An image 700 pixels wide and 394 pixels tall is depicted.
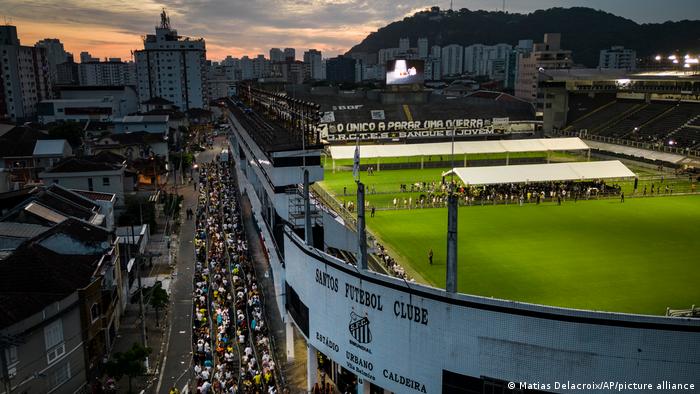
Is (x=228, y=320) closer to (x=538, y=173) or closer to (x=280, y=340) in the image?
(x=280, y=340)

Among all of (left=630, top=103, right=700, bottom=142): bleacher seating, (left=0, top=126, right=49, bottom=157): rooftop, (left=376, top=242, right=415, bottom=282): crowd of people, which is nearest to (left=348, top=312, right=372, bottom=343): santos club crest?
(left=376, top=242, right=415, bottom=282): crowd of people

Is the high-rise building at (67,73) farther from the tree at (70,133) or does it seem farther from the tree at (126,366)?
the tree at (126,366)

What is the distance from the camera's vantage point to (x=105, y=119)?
291 feet

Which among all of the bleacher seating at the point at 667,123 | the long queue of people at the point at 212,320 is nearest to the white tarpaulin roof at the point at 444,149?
the bleacher seating at the point at 667,123

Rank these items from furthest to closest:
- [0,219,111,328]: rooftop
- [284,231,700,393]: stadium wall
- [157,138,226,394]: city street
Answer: [157,138,226,394]: city street
[0,219,111,328]: rooftop
[284,231,700,393]: stadium wall

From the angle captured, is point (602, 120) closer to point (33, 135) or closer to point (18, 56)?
point (33, 135)

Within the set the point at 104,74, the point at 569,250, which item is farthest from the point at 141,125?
the point at 104,74

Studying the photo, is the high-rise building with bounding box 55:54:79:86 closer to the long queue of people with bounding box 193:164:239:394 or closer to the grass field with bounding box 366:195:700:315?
the long queue of people with bounding box 193:164:239:394

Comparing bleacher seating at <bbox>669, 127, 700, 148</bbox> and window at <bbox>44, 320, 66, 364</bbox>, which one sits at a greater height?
bleacher seating at <bbox>669, 127, 700, 148</bbox>

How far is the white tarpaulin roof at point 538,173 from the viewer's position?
122 feet

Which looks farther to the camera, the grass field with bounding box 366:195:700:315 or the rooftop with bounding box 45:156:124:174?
the rooftop with bounding box 45:156:124:174

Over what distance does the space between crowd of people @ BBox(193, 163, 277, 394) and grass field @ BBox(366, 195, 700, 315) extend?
661cm

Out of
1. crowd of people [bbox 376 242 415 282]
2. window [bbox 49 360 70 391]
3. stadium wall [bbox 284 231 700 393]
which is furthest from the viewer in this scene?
crowd of people [bbox 376 242 415 282]

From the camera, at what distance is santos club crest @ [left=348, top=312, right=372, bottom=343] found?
546 inches
